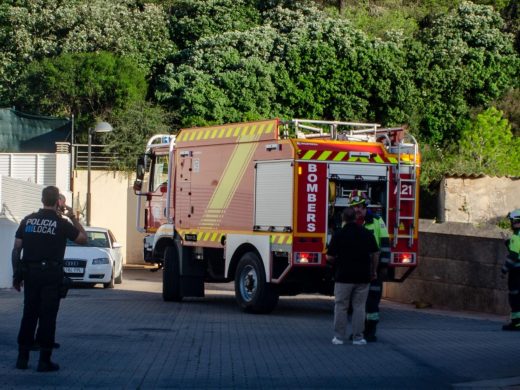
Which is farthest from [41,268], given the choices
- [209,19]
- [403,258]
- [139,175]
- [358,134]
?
[209,19]

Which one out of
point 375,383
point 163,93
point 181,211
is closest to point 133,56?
point 163,93

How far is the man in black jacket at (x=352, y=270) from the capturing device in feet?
45.0

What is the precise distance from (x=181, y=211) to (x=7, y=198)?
611 centimetres

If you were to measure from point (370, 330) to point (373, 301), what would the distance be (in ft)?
1.26

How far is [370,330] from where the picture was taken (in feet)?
46.6

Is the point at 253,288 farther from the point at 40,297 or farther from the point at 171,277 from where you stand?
the point at 40,297

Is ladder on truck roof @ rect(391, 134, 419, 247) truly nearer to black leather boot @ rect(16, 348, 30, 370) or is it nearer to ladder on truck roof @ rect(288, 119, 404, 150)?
ladder on truck roof @ rect(288, 119, 404, 150)

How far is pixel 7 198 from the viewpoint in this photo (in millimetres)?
25312

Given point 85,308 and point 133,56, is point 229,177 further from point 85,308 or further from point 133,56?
point 133,56

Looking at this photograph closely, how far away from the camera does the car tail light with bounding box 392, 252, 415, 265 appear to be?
710 inches

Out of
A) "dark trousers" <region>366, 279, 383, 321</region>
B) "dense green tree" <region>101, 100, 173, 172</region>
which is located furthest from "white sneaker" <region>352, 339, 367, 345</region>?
"dense green tree" <region>101, 100, 173, 172</region>

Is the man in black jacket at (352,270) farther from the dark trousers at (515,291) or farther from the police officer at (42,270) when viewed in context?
the police officer at (42,270)

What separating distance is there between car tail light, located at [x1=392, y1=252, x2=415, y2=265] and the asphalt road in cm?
97

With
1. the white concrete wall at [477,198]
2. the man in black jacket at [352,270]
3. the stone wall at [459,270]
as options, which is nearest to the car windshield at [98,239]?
the stone wall at [459,270]
